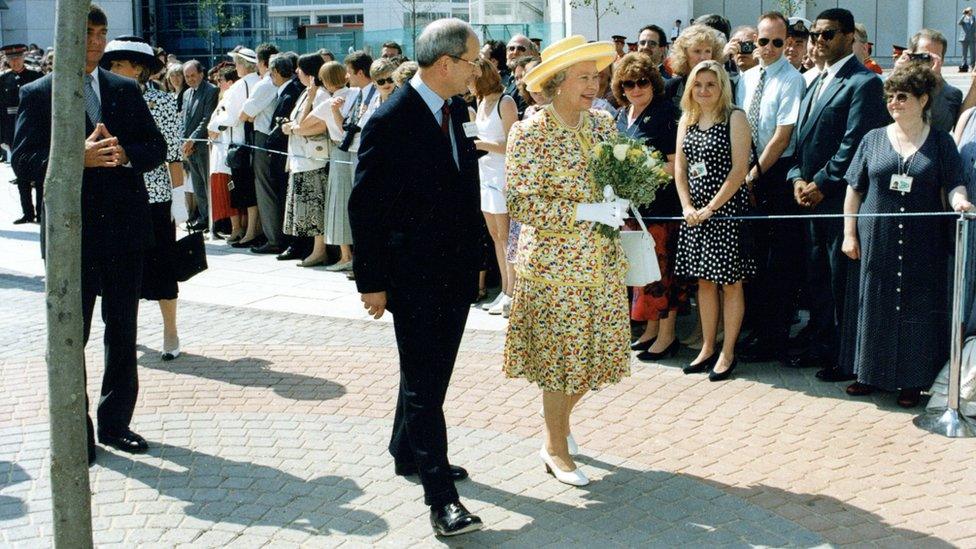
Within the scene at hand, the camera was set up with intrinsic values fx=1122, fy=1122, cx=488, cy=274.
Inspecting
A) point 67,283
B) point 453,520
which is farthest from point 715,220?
point 67,283

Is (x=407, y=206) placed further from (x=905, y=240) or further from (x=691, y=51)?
(x=691, y=51)

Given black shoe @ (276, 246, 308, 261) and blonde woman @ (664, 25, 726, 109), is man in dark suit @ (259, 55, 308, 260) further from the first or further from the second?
blonde woman @ (664, 25, 726, 109)

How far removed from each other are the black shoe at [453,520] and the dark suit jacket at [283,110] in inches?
313

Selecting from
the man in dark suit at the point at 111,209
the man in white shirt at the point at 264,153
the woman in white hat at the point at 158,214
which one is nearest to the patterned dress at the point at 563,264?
the man in dark suit at the point at 111,209

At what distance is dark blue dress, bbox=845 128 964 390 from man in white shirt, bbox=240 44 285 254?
7445mm

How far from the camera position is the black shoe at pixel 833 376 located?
23.9 feet

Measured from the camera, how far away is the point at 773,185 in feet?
25.4

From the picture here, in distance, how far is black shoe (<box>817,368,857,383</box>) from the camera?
7281mm

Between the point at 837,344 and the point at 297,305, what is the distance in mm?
4817

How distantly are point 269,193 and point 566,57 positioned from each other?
7816 mm

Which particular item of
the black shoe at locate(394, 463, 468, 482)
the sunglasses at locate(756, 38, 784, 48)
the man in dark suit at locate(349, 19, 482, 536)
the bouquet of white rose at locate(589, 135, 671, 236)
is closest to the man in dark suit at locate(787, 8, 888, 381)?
the sunglasses at locate(756, 38, 784, 48)

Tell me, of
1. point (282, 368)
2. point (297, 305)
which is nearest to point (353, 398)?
point (282, 368)

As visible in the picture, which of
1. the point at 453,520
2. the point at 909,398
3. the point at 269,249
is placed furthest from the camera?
the point at 269,249

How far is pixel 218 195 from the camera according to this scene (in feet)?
44.8
